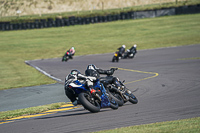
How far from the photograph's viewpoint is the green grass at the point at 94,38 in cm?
3254

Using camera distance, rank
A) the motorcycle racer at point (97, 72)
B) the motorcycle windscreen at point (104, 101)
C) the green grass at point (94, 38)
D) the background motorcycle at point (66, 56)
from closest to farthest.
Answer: the motorcycle windscreen at point (104, 101), the motorcycle racer at point (97, 72), the background motorcycle at point (66, 56), the green grass at point (94, 38)

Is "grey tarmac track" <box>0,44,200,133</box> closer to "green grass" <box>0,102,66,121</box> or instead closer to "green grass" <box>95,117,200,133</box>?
"green grass" <box>95,117,200,133</box>

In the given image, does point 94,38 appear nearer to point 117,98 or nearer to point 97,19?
point 97,19

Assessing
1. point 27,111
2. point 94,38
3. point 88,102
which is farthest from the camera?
point 94,38

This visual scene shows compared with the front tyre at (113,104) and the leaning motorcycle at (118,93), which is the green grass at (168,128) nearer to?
the front tyre at (113,104)

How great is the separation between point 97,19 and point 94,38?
678 cm

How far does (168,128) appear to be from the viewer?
262 inches

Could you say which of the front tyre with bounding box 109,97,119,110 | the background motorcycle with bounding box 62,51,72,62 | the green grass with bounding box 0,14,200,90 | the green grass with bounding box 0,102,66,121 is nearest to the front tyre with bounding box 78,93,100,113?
the front tyre with bounding box 109,97,119,110

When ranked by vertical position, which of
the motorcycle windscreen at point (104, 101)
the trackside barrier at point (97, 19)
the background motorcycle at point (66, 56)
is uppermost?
the motorcycle windscreen at point (104, 101)

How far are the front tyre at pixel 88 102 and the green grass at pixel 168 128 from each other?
1.81 meters

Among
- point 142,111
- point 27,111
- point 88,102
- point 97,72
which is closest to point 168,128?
point 142,111

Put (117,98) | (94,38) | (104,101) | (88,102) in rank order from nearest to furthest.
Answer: (88,102) → (104,101) → (117,98) → (94,38)

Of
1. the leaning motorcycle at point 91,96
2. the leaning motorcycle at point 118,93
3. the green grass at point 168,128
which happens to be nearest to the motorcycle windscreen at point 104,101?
the leaning motorcycle at point 91,96

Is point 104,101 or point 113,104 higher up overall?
point 104,101
